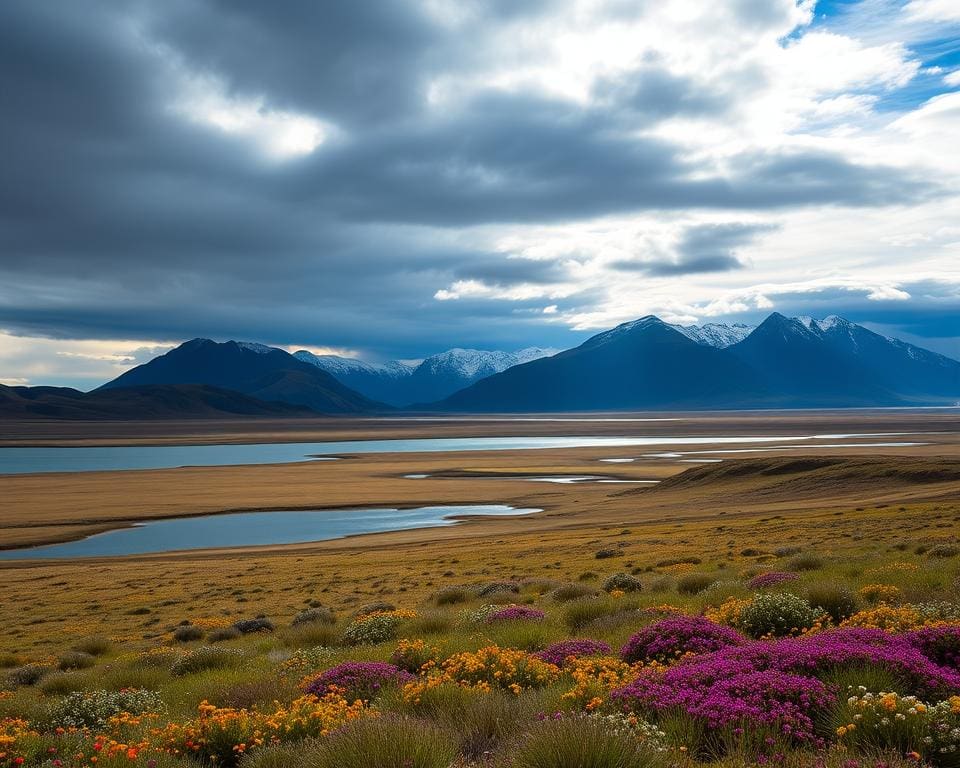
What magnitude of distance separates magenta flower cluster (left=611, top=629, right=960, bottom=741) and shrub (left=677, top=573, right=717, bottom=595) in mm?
11180

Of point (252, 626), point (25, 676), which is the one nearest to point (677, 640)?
point (25, 676)

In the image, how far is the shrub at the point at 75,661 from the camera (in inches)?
762

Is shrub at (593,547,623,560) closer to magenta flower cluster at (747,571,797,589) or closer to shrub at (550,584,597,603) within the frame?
shrub at (550,584,597,603)

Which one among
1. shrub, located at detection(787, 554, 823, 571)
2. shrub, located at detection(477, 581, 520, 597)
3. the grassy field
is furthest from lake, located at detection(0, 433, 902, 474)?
shrub, located at detection(787, 554, 823, 571)

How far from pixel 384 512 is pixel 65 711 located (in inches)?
2330

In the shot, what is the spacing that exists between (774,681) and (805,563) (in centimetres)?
1626

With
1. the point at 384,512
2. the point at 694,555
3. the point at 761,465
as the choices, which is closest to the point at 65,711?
the point at 694,555

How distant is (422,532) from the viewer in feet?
184

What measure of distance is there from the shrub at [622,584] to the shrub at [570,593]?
517mm

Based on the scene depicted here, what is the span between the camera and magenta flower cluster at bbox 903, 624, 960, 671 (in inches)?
349

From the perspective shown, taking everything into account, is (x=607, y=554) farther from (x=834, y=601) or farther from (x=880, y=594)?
(x=834, y=601)

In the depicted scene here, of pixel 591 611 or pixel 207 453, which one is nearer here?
pixel 591 611

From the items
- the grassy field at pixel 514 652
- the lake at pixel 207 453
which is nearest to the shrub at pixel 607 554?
the grassy field at pixel 514 652

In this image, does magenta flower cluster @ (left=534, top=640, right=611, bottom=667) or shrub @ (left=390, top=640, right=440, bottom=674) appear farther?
shrub @ (left=390, top=640, right=440, bottom=674)
